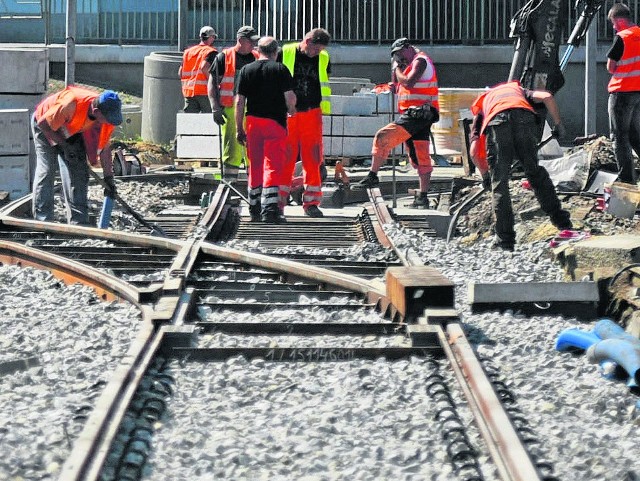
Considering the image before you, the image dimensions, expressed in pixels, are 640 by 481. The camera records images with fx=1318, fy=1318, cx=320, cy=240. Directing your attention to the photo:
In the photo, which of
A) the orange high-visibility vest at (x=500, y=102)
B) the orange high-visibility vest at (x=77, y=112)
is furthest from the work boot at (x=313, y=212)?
the orange high-visibility vest at (x=500, y=102)

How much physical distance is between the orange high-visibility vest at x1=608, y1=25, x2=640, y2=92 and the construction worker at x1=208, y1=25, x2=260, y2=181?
3.96 metres

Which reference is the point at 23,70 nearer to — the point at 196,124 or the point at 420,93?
the point at 196,124

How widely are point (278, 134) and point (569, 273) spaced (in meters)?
4.25

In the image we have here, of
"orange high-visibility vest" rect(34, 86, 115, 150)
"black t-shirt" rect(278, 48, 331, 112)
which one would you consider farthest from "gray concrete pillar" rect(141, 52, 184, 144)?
"orange high-visibility vest" rect(34, 86, 115, 150)

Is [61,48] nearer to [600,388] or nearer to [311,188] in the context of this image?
[311,188]

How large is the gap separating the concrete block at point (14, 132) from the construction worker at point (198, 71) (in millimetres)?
3359

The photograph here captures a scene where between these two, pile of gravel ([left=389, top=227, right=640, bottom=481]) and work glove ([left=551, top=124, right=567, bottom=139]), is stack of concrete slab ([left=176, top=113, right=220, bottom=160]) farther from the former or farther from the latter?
pile of gravel ([left=389, top=227, right=640, bottom=481])

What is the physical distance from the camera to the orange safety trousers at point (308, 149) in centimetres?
1327

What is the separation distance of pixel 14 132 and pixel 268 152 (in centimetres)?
376

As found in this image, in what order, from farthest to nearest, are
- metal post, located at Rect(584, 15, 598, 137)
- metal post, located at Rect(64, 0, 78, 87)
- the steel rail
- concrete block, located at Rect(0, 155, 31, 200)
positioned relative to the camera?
metal post, located at Rect(584, 15, 598, 137) < metal post, located at Rect(64, 0, 78, 87) < concrete block, located at Rect(0, 155, 31, 200) < the steel rail

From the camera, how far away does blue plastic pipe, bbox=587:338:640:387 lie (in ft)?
19.6

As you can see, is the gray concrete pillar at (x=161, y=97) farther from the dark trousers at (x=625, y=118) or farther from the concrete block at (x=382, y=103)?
the dark trousers at (x=625, y=118)

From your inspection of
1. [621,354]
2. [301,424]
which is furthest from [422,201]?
[301,424]

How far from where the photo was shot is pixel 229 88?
15.0 metres
